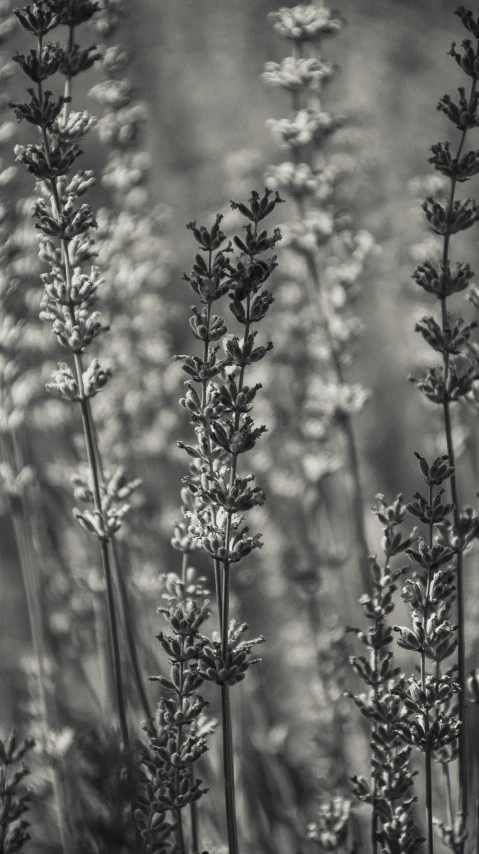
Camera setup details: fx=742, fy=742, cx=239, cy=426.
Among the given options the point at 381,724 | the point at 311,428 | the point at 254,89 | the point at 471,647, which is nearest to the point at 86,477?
the point at 381,724

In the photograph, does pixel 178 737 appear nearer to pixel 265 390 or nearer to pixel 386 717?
pixel 386 717

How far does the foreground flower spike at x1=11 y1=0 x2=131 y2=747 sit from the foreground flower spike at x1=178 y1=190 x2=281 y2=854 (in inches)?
A: 5.2

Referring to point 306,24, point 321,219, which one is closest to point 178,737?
point 321,219

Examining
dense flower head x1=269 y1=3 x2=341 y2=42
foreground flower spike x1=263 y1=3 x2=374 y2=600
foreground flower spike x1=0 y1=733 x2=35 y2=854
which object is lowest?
foreground flower spike x1=0 y1=733 x2=35 y2=854

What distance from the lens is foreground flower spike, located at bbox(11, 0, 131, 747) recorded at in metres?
0.68

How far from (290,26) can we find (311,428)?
72cm

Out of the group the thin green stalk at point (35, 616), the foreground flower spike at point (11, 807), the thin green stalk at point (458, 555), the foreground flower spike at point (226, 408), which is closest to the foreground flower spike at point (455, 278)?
the thin green stalk at point (458, 555)

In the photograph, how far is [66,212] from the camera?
0.70 m

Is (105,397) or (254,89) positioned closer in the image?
(105,397)

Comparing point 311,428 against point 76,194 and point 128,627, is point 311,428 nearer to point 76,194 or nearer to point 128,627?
point 128,627

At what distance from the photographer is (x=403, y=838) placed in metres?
0.72

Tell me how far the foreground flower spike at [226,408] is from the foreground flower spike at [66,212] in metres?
0.13

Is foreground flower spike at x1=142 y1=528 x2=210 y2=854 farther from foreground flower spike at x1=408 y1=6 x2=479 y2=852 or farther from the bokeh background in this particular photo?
the bokeh background

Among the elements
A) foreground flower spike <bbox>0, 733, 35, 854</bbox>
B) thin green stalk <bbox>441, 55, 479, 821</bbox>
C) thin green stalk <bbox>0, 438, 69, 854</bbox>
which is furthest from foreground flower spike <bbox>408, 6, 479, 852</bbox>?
thin green stalk <bbox>0, 438, 69, 854</bbox>
